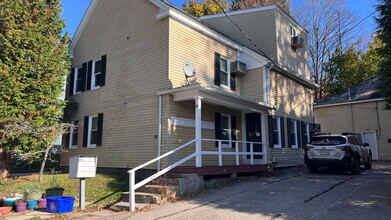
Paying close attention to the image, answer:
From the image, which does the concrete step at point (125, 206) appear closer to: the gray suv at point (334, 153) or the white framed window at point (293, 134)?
the gray suv at point (334, 153)

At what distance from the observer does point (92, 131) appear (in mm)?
15422

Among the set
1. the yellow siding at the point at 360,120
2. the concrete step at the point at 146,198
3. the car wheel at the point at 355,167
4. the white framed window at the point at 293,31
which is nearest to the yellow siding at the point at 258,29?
the white framed window at the point at 293,31

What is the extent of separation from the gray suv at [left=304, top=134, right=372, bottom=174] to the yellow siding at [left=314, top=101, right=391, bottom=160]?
11642mm

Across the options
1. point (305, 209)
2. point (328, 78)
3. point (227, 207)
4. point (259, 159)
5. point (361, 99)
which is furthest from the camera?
point (328, 78)

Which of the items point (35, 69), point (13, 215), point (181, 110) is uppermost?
point (35, 69)

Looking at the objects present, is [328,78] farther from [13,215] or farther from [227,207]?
[13,215]

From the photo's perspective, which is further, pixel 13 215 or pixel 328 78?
pixel 328 78

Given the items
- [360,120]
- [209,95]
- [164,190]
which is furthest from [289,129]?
[164,190]

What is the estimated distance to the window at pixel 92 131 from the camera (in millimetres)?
14764

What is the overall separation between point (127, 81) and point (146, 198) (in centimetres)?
620

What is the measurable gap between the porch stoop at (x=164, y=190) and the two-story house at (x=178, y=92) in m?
0.51

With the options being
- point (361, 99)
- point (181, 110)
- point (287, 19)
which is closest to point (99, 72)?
point (181, 110)

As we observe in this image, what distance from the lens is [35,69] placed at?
13.1 meters

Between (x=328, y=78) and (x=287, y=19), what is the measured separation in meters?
17.8
